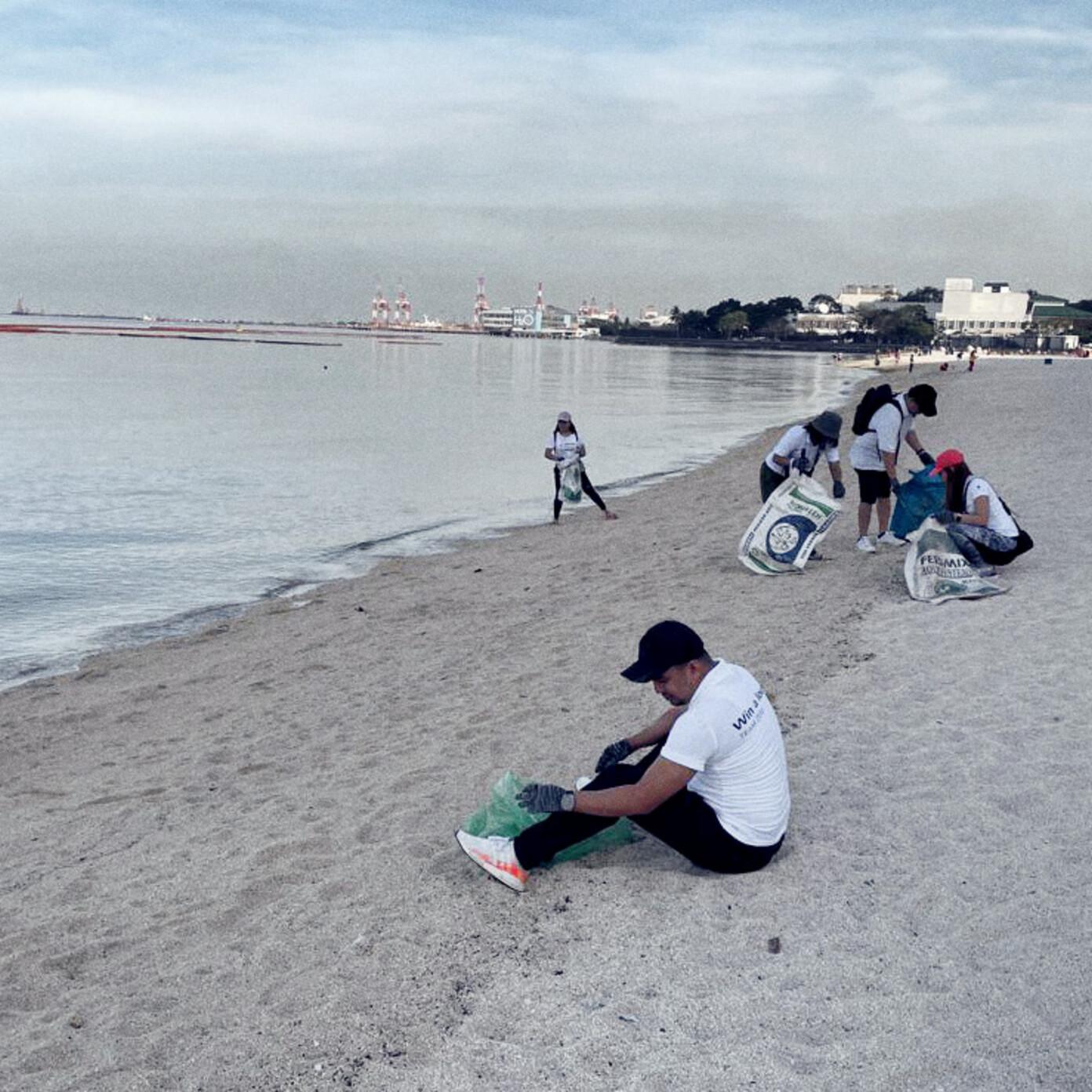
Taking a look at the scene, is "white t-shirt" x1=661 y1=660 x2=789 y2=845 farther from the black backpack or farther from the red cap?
the black backpack

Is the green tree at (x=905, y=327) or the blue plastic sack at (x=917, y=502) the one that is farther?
the green tree at (x=905, y=327)

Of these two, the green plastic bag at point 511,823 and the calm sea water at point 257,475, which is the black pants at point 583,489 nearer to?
the calm sea water at point 257,475

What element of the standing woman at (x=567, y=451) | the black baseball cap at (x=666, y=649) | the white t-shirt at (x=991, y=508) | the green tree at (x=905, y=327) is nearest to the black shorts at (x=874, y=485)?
the white t-shirt at (x=991, y=508)

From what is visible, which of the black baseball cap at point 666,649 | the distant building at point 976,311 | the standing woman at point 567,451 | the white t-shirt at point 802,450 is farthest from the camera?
the distant building at point 976,311

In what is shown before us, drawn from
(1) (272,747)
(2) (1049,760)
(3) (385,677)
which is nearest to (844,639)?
(2) (1049,760)

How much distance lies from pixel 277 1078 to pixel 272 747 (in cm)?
353

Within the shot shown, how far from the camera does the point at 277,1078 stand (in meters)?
3.53

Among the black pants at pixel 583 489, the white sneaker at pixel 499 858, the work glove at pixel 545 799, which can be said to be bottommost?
the black pants at pixel 583 489

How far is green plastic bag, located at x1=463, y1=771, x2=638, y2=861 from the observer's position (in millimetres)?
4770

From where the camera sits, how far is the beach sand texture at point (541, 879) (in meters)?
3.63

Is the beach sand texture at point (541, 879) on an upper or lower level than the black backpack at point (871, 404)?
lower

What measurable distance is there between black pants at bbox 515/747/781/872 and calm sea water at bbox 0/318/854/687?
19.9 ft

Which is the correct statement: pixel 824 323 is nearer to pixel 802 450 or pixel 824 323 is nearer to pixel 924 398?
pixel 802 450

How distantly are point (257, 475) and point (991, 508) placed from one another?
16757mm
